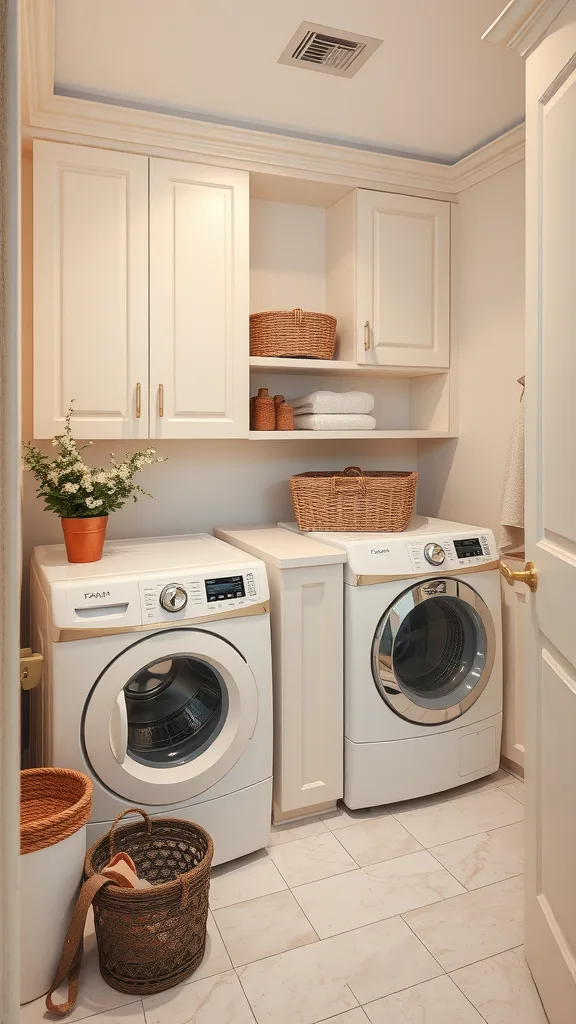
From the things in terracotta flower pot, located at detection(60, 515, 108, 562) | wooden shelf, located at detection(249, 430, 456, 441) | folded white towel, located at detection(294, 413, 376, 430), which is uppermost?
folded white towel, located at detection(294, 413, 376, 430)

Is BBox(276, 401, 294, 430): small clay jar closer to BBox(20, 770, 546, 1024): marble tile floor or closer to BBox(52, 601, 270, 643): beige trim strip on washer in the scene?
BBox(52, 601, 270, 643): beige trim strip on washer

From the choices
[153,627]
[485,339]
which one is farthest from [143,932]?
[485,339]

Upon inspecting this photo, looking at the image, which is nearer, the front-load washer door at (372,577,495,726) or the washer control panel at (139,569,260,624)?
the washer control panel at (139,569,260,624)

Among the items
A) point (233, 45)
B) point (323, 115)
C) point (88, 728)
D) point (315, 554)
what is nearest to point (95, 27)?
point (233, 45)

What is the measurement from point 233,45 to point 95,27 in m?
0.38

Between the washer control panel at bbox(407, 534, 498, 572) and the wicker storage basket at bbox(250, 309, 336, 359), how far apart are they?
848 mm

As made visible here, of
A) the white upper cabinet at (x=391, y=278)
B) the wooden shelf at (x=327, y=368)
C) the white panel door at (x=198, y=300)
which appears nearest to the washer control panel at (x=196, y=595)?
the white panel door at (x=198, y=300)

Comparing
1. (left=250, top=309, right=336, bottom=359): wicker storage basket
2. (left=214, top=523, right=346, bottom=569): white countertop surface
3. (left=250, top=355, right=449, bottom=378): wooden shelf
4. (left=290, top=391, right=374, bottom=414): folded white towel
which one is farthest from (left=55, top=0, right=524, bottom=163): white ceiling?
(left=214, top=523, right=346, bottom=569): white countertop surface

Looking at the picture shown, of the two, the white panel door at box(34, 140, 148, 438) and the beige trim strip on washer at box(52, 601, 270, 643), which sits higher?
the white panel door at box(34, 140, 148, 438)

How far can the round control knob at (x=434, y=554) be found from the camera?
2348 millimetres

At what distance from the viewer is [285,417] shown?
2641 millimetres

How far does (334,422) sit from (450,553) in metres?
0.67

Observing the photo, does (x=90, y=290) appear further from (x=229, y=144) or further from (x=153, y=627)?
(x=153, y=627)

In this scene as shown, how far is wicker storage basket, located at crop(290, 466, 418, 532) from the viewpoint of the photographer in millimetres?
2498
